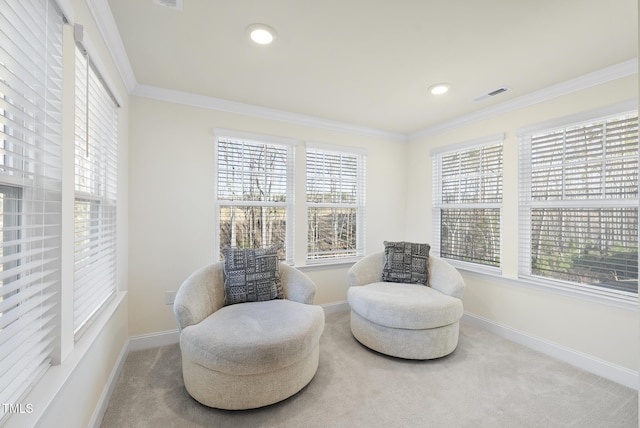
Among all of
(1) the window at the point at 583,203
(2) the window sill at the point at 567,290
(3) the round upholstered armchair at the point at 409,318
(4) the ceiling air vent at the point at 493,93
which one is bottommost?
(3) the round upholstered armchair at the point at 409,318

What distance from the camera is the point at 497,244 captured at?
3051 mm

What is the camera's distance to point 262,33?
71.3 inches

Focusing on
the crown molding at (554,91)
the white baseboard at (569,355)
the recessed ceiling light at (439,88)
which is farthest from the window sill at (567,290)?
the recessed ceiling light at (439,88)

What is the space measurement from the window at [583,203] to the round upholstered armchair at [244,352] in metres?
2.26

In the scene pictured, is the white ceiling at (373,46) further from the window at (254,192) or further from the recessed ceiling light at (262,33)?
the window at (254,192)

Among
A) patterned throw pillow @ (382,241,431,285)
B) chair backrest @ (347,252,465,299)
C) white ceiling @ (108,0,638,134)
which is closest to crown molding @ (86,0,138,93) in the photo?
white ceiling @ (108,0,638,134)

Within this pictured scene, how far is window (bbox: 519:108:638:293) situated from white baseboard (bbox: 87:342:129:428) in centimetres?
357

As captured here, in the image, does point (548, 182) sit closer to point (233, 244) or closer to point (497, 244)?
point (497, 244)

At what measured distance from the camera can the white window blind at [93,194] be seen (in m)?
1.52

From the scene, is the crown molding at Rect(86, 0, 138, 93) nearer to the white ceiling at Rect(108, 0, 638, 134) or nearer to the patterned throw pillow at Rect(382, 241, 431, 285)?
the white ceiling at Rect(108, 0, 638, 134)

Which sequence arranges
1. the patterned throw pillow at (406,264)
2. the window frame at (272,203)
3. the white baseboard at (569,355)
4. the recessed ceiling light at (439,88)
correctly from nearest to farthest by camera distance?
the white baseboard at (569,355) → the recessed ceiling light at (439,88) → the window frame at (272,203) → the patterned throw pillow at (406,264)

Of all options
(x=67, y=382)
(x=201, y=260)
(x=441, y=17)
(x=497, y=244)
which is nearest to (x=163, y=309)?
(x=201, y=260)

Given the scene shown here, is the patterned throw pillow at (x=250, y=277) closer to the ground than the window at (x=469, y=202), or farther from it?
closer to the ground

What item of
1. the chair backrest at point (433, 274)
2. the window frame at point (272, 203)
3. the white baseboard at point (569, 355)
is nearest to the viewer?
the white baseboard at point (569, 355)
